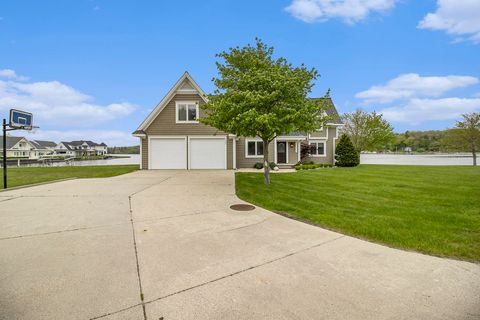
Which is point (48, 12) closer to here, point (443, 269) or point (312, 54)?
point (312, 54)

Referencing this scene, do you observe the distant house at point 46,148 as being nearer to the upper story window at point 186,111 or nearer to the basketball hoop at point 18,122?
the basketball hoop at point 18,122

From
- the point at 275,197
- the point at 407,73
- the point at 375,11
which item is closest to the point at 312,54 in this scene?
the point at 375,11

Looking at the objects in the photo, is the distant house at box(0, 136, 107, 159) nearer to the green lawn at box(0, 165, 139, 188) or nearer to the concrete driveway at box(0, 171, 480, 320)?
the green lawn at box(0, 165, 139, 188)

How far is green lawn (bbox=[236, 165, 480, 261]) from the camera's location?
3.78m

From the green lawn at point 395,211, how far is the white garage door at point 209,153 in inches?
300

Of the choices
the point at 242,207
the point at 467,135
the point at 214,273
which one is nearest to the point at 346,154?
the point at 467,135

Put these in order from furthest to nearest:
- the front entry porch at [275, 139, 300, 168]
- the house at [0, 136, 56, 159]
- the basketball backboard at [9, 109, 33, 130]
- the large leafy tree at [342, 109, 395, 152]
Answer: the house at [0, 136, 56, 159] < the large leafy tree at [342, 109, 395, 152] < the front entry porch at [275, 139, 300, 168] < the basketball backboard at [9, 109, 33, 130]

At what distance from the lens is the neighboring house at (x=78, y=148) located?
230ft

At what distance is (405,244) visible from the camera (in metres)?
3.66

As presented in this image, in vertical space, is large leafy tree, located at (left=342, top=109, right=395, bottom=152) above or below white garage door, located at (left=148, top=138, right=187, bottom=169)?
above

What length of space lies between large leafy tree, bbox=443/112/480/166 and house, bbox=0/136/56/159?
76.0 m

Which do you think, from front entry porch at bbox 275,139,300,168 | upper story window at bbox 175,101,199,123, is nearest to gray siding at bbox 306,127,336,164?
front entry porch at bbox 275,139,300,168

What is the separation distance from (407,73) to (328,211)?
2205 cm

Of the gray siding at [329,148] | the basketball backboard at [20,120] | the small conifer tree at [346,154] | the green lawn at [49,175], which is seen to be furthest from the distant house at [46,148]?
the small conifer tree at [346,154]
